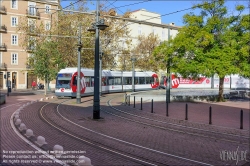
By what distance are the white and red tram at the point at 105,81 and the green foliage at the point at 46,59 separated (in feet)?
15.6

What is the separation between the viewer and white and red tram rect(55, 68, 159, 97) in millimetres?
28188

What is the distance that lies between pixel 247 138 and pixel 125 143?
507 centimetres

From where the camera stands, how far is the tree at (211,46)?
22.4 metres

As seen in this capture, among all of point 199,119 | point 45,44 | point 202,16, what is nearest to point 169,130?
point 199,119

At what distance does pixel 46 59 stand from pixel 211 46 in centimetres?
1923

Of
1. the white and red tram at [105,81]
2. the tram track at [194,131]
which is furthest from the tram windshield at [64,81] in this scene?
the tram track at [194,131]

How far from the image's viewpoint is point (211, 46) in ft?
77.8

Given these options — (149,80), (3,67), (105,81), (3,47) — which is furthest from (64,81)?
(3,47)

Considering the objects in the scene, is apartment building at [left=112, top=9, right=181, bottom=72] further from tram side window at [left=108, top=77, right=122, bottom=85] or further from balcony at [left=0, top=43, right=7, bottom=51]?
balcony at [left=0, top=43, right=7, bottom=51]

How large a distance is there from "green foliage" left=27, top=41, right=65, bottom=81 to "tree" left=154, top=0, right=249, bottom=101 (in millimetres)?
13776

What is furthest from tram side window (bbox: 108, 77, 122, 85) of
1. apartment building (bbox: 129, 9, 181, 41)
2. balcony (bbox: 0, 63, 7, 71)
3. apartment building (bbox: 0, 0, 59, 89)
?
apartment building (bbox: 129, 9, 181, 41)

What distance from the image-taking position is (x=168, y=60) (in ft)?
82.2

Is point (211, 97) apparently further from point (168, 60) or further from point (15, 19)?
point (15, 19)

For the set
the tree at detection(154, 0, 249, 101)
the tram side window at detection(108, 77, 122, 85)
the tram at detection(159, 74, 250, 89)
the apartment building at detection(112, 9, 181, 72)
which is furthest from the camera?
the apartment building at detection(112, 9, 181, 72)
